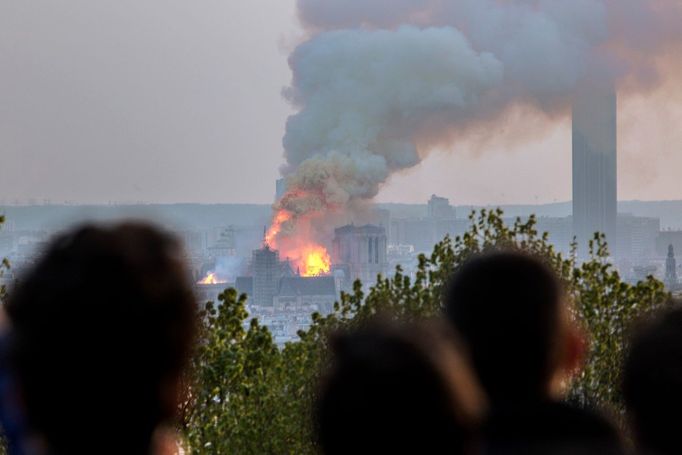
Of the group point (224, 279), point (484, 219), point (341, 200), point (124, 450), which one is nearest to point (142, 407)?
point (124, 450)

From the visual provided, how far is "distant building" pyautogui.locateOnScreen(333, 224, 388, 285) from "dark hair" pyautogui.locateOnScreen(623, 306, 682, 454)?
107 meters

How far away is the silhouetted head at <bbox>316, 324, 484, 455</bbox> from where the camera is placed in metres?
Answer: 2.52

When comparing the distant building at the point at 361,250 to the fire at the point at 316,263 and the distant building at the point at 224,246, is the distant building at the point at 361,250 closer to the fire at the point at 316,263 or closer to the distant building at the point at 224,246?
the fire at the point at 316,263

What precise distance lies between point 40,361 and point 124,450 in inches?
9.8

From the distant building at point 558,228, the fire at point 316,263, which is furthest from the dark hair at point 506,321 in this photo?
the distant building at point 558,228

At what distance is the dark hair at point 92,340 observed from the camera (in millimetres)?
2479

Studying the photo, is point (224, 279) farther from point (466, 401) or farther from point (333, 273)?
point (466, 401)

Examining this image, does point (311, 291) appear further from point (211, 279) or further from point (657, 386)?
point (657, 386)

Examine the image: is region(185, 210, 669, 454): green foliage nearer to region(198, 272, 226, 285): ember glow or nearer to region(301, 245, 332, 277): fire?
region(198, 272, 226, 285): ember glow

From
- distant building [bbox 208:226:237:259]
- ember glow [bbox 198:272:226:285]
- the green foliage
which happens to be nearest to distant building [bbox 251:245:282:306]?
ember glow [bbox 198:272:226:285]

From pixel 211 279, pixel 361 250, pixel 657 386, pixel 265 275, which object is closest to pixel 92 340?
pixel 657 386

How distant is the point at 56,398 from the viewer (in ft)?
8.15

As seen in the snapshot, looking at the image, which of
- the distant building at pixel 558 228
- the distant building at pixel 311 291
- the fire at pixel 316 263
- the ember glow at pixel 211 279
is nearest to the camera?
the ember glow at pixel 211 279

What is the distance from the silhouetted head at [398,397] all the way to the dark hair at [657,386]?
115 centimetres
